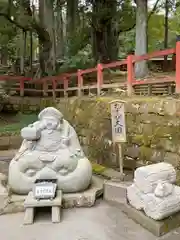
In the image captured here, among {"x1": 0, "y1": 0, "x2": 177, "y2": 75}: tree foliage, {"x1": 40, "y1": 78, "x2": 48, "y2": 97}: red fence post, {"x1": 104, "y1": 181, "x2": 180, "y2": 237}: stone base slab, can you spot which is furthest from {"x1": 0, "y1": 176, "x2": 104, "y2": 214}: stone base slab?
{"x1": 0, "y1": 0, "x2": 177, "y2": 75}: tree foliage

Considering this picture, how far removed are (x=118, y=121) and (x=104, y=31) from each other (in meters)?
10.3

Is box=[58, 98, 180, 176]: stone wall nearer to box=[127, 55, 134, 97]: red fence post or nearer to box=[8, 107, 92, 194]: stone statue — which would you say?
box=[127, 55, 134, 97]: red fence post

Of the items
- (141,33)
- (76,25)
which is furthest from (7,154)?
(76,25)

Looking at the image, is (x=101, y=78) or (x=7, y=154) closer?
(x=101, y=78)

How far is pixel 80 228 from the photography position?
389 cm

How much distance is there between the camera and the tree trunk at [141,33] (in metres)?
9.30

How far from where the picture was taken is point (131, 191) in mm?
4176

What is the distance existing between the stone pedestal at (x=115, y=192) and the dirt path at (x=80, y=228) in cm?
Answer: 32

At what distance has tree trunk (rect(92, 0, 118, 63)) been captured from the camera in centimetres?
1310

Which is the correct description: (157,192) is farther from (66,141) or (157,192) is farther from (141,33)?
(141,33)

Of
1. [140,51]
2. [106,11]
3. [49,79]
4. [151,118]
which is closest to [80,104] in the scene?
[140,51]

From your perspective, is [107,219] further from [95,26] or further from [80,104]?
[95,26]

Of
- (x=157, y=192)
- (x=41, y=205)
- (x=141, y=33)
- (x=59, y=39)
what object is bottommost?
(x=41, y=205)

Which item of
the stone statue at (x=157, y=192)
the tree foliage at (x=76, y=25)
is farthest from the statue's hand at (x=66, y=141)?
the tree foliage at (x=76, y=25)
